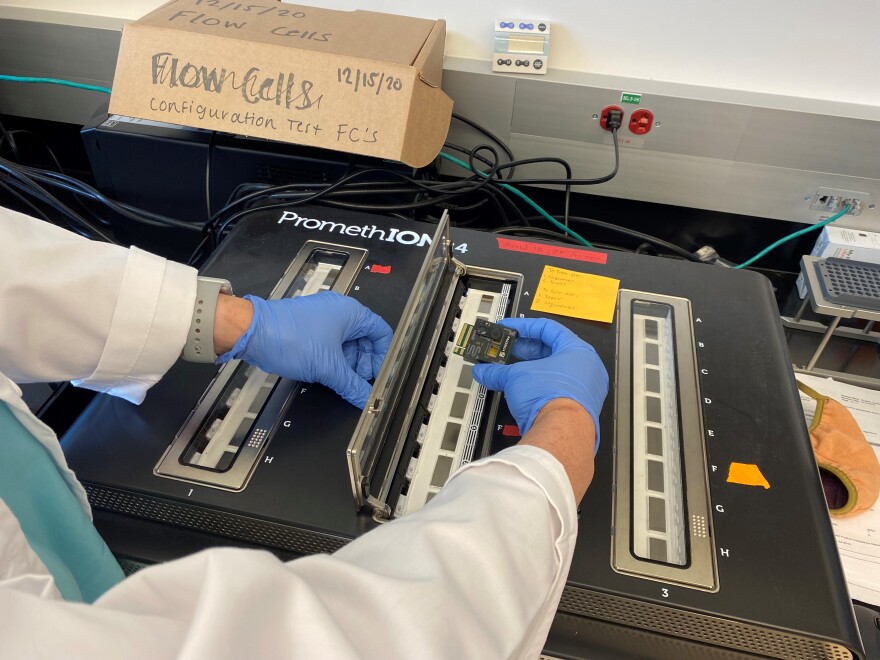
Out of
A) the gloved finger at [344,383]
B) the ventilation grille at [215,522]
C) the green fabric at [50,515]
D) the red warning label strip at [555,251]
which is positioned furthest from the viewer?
the red warning label strip at [555,251]

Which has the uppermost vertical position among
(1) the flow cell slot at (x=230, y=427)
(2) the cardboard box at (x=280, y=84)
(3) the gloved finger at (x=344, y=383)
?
(2) the cardboard box at (x=280, y=84)

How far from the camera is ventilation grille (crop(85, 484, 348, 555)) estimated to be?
2.22 feet

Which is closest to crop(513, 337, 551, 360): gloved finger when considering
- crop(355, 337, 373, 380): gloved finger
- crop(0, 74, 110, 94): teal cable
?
crop(355, 337, 373, 380): gloved finger

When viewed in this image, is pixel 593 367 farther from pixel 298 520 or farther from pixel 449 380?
pixel 298 520

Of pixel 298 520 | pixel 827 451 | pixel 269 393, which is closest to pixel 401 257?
pixel 269 393

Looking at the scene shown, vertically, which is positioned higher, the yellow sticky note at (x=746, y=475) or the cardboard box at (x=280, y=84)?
the cardboard box at (x=280, y=84)

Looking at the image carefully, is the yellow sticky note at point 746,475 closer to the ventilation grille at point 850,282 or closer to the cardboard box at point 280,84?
the ventilation grille at point 850,282

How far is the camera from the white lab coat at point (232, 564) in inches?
13.6

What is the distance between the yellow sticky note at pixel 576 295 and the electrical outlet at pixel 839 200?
0.57 m

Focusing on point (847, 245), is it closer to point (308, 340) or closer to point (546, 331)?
point (546, 331)

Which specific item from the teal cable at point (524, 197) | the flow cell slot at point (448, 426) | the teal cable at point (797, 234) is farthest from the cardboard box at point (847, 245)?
the flow cell slot at point (448, 426)

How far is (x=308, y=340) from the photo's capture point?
77 centimetres

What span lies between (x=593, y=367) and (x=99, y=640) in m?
0.58

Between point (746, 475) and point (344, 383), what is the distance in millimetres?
500
